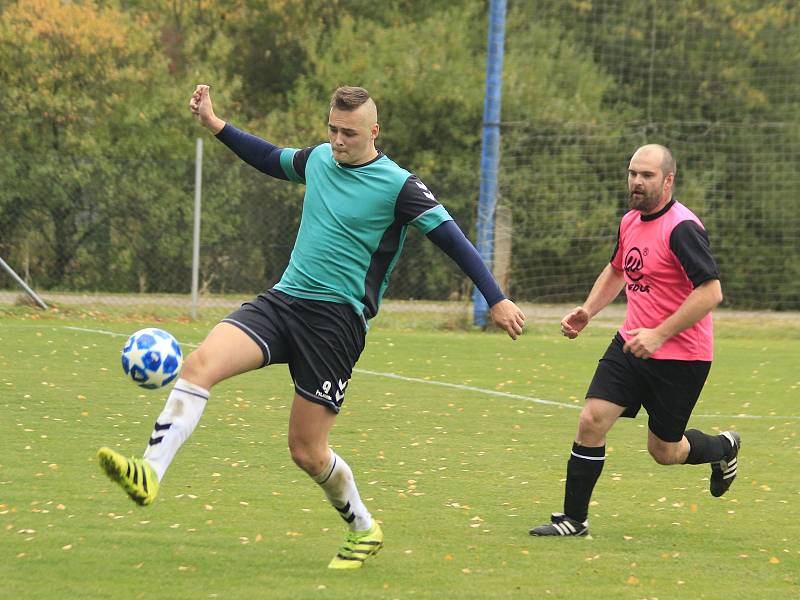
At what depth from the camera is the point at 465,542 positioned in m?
6.35

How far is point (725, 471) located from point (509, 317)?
238 cm

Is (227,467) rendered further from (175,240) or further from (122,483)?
(175,240)

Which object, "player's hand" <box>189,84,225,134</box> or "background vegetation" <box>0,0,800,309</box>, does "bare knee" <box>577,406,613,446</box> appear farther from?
"background vegetation" <box>0,0,800,309</box>

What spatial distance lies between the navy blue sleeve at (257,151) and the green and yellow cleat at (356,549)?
172cm

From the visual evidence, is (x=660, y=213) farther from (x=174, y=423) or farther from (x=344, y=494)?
(x=174, y=423)

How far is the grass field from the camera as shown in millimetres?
5613

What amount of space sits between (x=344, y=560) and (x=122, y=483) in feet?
3.81

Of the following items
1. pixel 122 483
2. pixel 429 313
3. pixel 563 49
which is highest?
pixel 563 49

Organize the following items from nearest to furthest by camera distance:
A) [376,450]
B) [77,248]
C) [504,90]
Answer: [376,450], [77,248], [504,90]

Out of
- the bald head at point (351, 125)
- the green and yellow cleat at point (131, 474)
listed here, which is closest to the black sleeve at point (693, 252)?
the bald head at point (351, 125)

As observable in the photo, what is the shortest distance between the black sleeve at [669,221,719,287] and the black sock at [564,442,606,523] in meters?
1.02

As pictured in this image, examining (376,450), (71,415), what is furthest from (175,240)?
(376,450)

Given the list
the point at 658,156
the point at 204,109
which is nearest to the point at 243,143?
the point at 204,109

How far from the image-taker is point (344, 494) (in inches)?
235
